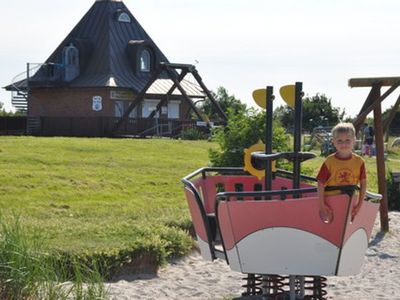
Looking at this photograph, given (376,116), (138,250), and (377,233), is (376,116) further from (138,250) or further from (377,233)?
(138,250)

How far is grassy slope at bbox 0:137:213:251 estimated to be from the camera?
421 inches

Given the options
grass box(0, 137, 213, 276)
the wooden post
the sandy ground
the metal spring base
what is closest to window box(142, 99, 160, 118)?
grass box(0, 137, 213, 276)

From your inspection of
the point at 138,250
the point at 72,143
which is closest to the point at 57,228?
the point at 138,250

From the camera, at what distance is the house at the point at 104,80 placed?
47.2 meters

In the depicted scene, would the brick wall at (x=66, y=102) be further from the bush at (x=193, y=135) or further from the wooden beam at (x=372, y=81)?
the wooden beam at (x=372, y=81)

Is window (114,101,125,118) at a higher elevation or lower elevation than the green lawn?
higher

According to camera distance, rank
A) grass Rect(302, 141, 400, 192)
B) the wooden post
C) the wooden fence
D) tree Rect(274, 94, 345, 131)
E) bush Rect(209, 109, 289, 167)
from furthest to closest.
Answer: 1. tree Rect(274, 94, 345, 131)
2. the wooden fence
3. grass Rect(302, 141, 400, 192)
4. bush Rect(209, 109, 289, 167)
5. the wooden post

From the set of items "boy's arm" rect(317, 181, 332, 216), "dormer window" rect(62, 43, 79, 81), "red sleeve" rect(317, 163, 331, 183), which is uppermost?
"dormer window" rect(62, 43, 79, 81)

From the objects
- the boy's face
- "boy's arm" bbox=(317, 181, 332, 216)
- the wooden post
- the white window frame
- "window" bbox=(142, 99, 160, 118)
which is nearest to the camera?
"boy's arm" bbox=(317, 181, 332, 216)

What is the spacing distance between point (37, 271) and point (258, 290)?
199 cm

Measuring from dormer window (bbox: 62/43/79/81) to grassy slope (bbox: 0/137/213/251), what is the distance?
25027 millimetres

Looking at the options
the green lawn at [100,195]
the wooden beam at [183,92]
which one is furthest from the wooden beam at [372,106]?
the wooden beam at [183,92]

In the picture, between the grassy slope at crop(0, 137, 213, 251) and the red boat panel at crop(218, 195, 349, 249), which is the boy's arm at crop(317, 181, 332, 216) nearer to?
the red boat panel at crop(218, 195, 349, 249)

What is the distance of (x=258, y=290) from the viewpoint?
803 centimetres
